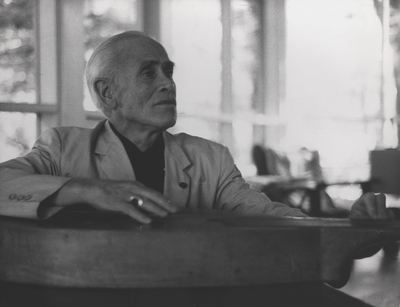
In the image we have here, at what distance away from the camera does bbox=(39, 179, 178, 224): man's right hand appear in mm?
775

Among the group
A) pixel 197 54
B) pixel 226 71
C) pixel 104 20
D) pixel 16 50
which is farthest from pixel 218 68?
pixel 16 50

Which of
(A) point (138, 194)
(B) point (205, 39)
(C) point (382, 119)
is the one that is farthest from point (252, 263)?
(C) point (382, 119)

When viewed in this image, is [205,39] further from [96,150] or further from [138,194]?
[138,194]

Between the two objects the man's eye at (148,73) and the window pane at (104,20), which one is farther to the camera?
the window pane at (104,20)

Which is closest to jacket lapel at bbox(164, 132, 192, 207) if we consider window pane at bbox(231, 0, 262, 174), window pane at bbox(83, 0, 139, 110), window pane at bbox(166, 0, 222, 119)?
window pane at bbox(83, 0, 139, 110)

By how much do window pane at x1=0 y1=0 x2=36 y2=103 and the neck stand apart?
2.07 m

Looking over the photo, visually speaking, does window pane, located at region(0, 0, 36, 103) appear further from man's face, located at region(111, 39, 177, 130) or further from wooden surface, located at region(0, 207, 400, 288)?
wooden surface, located at region(0, 207, 400, 288)

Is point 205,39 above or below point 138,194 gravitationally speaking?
above

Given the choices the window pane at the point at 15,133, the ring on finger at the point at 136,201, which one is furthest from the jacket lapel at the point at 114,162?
the window pane at the point at 15,133

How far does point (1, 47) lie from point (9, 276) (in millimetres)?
2840

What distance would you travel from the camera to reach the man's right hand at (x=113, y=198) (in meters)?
0.78

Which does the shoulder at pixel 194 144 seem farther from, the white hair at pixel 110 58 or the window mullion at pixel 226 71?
the window mullion at pixel 226 71

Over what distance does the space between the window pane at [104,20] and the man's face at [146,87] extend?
7.48 ft

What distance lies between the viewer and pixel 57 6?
11.3 ft
